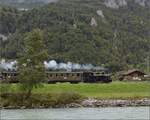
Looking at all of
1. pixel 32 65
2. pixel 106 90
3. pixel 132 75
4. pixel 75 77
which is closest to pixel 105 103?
pixel 32 65

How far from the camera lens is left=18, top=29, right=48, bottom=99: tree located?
82312 millimetres

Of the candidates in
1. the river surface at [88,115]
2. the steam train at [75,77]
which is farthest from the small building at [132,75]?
the river surface at [88,115]

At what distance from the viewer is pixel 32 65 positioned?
84250 mm

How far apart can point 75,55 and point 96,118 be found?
13553 centimetres

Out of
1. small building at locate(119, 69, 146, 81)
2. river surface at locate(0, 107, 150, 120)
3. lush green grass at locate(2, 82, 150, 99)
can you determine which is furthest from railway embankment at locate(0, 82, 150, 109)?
small building at locate(119, 69, 146, 81)

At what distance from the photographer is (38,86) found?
84000 mm

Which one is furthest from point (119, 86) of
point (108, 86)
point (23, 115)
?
point (23, 115)

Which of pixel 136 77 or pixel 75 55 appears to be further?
pixel 75 55

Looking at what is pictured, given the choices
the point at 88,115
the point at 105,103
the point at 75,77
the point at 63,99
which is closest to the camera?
the point at 88,115

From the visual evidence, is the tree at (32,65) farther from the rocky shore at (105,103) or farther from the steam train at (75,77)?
the steam train at (75,77)

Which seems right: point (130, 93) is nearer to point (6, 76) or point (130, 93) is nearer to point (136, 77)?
point (6, 76)

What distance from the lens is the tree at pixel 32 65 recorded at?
82.3 m

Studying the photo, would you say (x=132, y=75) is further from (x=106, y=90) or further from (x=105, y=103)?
(x=105, y=103)

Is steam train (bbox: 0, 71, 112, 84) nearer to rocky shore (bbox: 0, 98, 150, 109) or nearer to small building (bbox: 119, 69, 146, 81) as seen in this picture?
small building (bbox: 119, 69, 146, 81)
